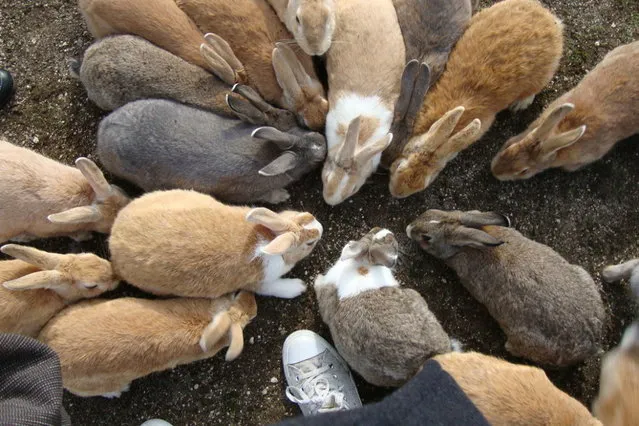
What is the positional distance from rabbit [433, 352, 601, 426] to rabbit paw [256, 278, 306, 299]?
106 centimetres

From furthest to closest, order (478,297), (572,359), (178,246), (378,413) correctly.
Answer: (478,297)
(572,359)
(178,246)
(378,413)

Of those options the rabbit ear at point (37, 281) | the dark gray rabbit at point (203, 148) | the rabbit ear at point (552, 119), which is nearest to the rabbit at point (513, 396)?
the rabbit ear at point (552, 119)

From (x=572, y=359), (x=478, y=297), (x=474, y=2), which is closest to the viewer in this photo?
(x=572, y=359)

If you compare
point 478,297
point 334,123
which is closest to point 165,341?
point 334,123

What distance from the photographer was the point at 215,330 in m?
2.74

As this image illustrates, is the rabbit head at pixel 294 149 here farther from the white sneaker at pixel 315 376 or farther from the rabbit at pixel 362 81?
the white sneaker at pixel 315 376

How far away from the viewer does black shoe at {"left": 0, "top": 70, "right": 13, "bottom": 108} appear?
11.5 ft

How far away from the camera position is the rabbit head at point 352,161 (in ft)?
9.81

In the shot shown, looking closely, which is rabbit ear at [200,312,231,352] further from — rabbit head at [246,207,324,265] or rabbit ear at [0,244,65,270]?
rabbit ear at [0,244,65,270]

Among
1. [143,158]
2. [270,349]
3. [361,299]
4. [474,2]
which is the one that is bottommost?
[270,349]

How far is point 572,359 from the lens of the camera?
2879mm

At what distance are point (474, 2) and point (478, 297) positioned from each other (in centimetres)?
204

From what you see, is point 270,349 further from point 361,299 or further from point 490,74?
point 490,74

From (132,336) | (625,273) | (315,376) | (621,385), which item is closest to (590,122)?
(625,273)
